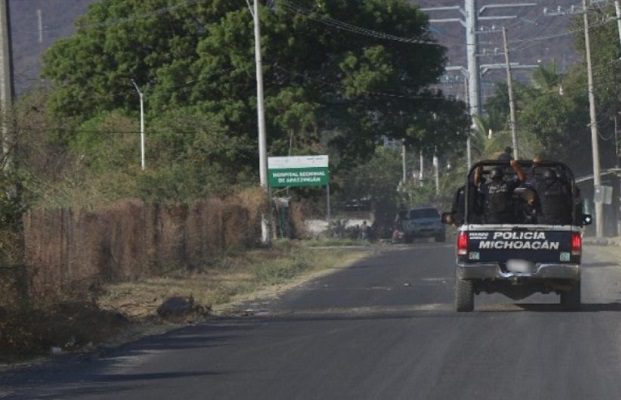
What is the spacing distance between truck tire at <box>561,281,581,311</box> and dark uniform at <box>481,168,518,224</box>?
1525 mm

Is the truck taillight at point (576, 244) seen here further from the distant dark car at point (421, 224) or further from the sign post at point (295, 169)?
the distant dark car at point (421, 224)

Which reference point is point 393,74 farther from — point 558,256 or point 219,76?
point 558,256

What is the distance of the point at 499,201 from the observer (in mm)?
22547

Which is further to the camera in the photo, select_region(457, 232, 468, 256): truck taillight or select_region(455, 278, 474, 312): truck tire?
select_region(455, 278, 474, 312): truck tire

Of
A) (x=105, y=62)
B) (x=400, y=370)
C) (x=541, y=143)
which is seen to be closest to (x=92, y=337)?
(x=400, y=370)

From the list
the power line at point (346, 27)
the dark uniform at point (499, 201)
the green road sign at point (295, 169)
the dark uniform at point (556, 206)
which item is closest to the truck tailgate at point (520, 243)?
the dark uniform at point (556, 206)

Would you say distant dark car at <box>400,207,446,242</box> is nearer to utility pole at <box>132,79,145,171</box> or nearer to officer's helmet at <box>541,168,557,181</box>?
utility pole at <box>132,79,145,171</box>

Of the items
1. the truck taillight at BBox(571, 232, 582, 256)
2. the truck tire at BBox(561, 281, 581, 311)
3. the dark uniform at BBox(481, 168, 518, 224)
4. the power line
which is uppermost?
the power line

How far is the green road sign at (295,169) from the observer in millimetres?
51844

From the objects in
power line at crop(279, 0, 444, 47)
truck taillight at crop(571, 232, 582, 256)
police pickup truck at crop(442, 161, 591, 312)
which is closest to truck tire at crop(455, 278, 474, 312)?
police pickup truck at crop(442, 161, 591, 312)

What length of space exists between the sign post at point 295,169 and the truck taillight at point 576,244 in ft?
97.8

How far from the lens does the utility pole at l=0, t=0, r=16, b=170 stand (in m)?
20.8

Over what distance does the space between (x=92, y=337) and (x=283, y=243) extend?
95.0 ft

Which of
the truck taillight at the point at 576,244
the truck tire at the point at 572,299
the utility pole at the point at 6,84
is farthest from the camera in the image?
the truck tire at the point at 572,299
